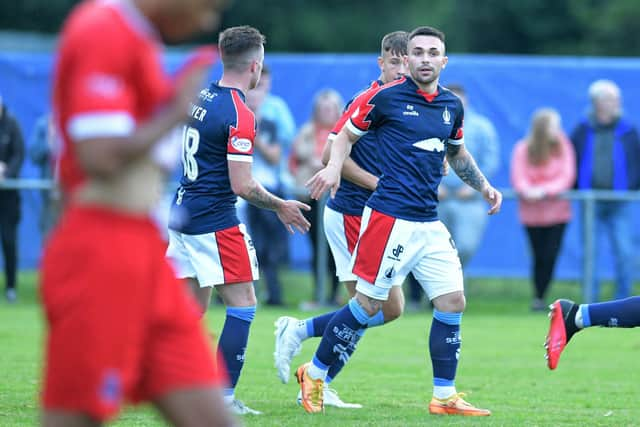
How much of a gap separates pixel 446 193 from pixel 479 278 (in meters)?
1.59

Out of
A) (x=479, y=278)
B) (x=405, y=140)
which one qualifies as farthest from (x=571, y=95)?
(x=405, y=140)

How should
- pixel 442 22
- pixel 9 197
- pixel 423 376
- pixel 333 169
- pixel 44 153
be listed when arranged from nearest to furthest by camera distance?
1. pixel 333 169
2. pixel 423 376
3. pixel 9 197
4. pixel 44 153
5. pixel 442 22

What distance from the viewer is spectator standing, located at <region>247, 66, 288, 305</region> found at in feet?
49.3

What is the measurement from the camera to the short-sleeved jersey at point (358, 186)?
861cm

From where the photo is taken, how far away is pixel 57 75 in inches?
155

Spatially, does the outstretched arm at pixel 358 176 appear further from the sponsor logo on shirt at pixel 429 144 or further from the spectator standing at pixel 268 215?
the spectator standing at pixel 268 215

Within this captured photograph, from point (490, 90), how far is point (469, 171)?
889 cm

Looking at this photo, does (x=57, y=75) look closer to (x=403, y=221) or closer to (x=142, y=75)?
(x=142, y=75)

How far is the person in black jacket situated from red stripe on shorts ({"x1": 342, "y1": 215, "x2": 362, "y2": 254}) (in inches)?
310

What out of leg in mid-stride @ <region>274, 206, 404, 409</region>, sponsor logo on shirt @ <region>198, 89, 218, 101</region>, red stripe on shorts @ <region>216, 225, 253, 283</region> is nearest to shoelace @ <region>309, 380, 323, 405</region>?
leg in mid-stride @ <region>274, 206, 404, 409</region>

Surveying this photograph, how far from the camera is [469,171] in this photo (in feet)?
26.6

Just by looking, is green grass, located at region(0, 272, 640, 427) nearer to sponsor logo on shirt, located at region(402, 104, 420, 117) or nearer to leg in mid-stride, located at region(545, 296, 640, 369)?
leg in mid-stride, located at region(545, 296, 640, 369)

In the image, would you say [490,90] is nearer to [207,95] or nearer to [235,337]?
[207,95]

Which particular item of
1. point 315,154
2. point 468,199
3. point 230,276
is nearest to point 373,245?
point 230,276
